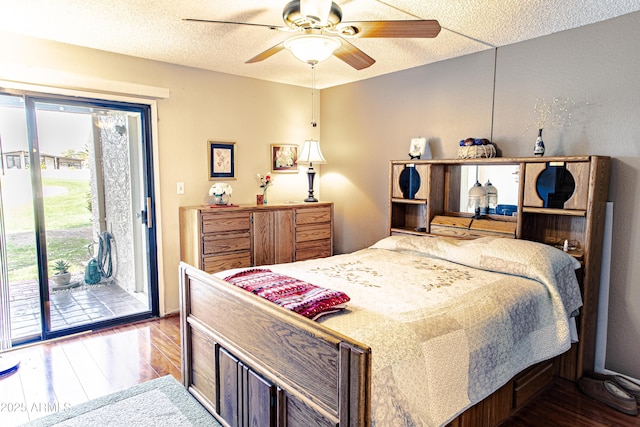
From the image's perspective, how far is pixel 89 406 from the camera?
231cm

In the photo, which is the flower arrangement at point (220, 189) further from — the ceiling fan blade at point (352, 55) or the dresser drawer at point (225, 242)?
the ceiling fan blade at point (352, 55)

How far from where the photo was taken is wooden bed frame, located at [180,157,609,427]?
4.37 feet

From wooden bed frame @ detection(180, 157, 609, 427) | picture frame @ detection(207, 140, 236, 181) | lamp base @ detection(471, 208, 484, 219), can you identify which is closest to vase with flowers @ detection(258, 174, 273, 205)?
picture frame @ detection(207, 140, 236, 181)

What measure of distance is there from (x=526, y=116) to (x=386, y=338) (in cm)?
244

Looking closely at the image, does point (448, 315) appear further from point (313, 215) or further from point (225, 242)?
point (313, 215)

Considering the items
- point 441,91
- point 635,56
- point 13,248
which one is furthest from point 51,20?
point 635,56

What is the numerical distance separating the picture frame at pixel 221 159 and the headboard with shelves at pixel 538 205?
1725 millimetres

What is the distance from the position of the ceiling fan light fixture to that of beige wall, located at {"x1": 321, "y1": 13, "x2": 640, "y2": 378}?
1.82m

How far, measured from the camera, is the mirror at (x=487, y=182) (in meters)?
3.14

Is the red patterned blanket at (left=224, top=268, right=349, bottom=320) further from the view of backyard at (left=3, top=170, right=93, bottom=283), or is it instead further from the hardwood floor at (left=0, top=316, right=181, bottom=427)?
the view of backyard at (left=3, top=170, right=93, bottom=283)

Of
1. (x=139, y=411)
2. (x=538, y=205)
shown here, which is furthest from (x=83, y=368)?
(x=538, y=205)

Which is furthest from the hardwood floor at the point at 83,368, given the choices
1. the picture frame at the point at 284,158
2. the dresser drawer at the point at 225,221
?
the picture frame at the point at 284,158

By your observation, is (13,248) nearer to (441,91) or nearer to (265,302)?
(265,302)

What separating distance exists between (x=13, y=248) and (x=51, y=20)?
179 cm
